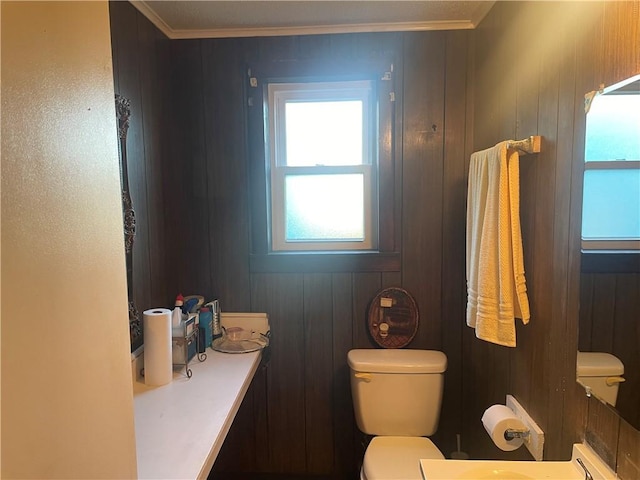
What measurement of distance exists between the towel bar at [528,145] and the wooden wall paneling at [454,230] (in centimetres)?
64

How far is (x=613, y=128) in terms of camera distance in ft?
3.25

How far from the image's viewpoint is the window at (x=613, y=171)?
3.02ft

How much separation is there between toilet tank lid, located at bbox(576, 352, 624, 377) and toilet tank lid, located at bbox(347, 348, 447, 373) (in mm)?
839

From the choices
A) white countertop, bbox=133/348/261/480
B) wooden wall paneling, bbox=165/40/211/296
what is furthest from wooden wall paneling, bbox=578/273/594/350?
wooden wall paneling, bbox=165/40/211/296

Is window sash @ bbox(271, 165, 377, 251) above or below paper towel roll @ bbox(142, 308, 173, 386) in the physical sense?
above

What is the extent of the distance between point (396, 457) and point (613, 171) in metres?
1.37

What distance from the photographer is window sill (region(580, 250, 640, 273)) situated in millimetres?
918

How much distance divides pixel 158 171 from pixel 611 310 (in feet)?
5.83

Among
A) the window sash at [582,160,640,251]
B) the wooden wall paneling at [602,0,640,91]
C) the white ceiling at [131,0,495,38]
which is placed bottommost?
the window sash at [582,160,640,251]

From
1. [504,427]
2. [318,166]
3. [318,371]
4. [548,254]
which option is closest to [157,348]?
[318,371]

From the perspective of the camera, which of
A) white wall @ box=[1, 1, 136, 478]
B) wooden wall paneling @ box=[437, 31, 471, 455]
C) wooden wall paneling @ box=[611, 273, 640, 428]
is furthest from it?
wooden wall paneling @ box=[437, 31, 471, 455]

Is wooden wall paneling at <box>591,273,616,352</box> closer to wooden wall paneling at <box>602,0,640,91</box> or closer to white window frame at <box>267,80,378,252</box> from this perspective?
wooden wall paneling at <box>602,0,640,91</box>

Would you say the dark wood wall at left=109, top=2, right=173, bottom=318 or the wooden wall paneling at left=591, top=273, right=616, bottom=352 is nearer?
the wooden wall paneling at left=591, top=273, right=616, bottom=352

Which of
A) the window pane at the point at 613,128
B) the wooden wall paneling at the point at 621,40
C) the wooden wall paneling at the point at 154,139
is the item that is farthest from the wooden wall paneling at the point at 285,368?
the wooden wall paneling at the point at 621,40
